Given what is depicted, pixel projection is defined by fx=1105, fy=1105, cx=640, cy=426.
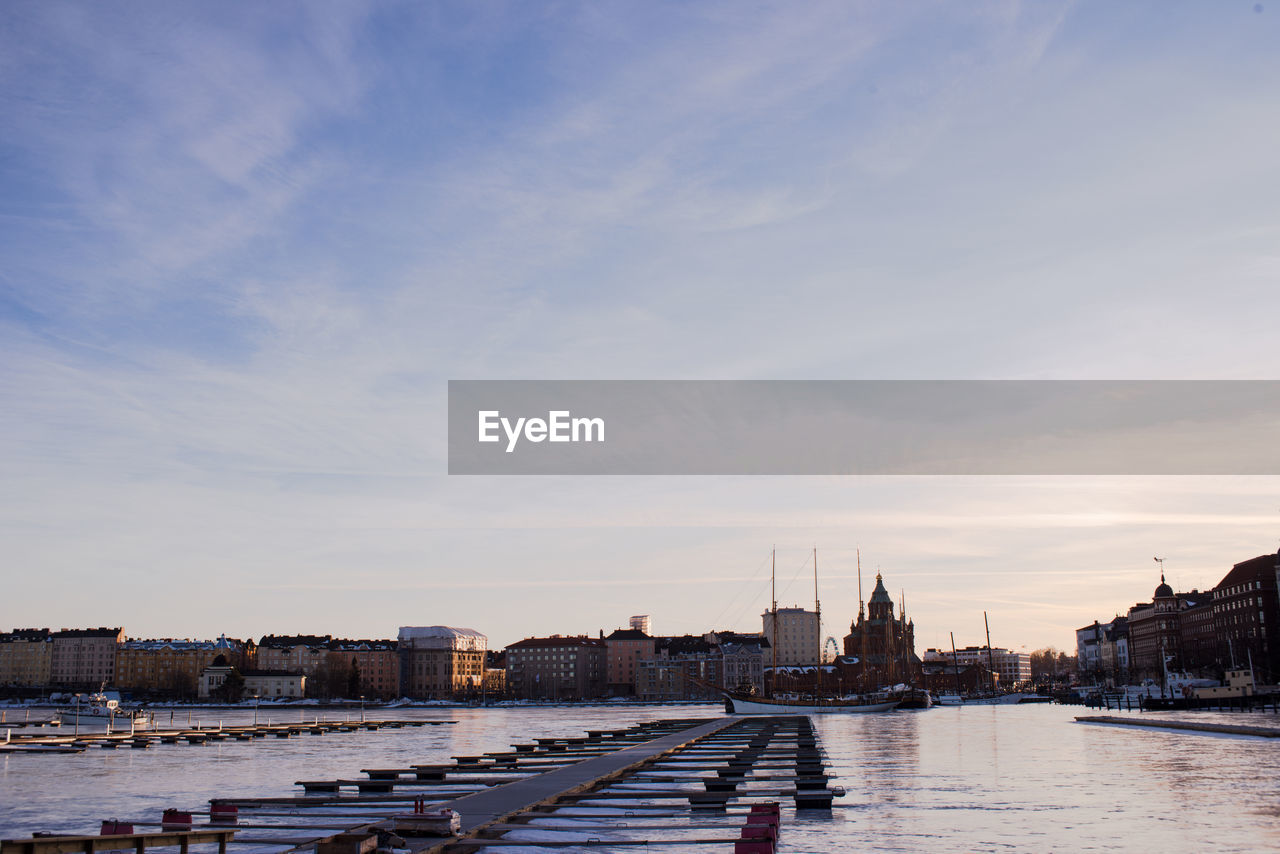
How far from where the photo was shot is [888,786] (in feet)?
152

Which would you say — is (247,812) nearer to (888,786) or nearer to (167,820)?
(167,820)

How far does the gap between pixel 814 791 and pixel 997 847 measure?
9578mm

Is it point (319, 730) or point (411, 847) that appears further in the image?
point (319, 730)

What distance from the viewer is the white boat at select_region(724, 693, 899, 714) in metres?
160

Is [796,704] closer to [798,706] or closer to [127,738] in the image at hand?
[798,706]

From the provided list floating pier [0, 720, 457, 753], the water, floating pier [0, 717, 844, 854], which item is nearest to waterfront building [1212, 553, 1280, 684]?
the water

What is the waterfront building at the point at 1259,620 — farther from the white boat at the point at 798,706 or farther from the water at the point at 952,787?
the water at the point at 952,787

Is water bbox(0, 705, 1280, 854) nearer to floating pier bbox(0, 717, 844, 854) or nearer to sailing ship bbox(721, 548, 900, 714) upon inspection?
floating pier bbox(0, 717, 844, 854)

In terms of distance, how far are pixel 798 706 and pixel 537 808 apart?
14428 cm

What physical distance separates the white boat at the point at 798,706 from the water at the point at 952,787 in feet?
234

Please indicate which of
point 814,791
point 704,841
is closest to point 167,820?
point 704,841

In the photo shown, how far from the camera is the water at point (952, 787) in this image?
104ft

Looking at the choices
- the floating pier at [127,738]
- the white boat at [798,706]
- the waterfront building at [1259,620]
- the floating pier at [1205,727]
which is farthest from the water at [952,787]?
the waterfront building at [1259,620]

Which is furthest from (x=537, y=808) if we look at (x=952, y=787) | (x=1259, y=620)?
(x=1259, y=620)
